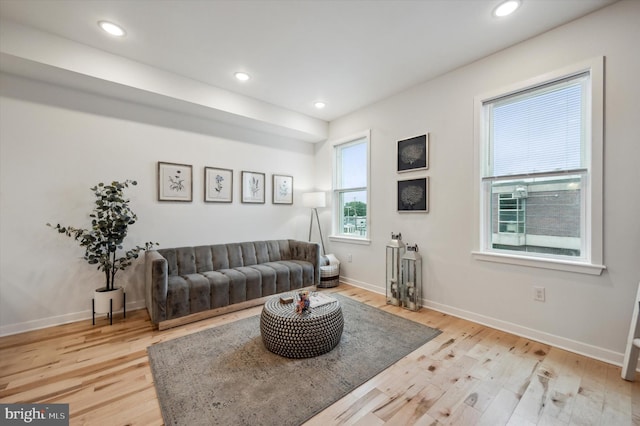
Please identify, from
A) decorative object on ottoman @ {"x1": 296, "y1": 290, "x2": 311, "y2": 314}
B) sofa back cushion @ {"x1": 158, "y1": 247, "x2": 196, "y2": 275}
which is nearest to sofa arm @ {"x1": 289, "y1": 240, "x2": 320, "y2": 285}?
sofa back cushion @ {"x1": 158, "y1": 247, "x2": 196, "y2": 275}

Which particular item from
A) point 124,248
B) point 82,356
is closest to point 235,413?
point 82,356

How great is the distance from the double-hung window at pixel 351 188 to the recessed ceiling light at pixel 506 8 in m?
2.02

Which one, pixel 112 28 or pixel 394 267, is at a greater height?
pixel 112 28

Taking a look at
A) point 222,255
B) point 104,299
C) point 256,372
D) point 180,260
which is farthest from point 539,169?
point 104,299

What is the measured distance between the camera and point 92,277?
2943mm

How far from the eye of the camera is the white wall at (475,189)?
6.51ft

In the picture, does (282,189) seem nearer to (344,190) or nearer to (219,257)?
(344,190)

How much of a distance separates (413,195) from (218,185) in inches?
107

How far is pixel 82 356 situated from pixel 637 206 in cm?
444

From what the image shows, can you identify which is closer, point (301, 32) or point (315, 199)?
point (301, 32)

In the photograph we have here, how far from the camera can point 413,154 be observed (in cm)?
336

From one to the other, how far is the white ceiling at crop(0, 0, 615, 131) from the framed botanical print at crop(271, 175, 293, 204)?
1.62 m

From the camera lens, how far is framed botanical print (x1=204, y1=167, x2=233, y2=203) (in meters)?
3.71

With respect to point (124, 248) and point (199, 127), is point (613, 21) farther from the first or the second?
point (124, 248)
